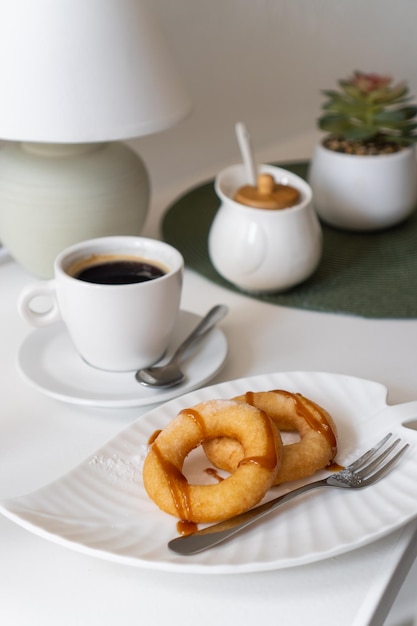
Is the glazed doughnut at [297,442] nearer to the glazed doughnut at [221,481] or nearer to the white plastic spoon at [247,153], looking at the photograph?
the glazed doughnut at [221,481]

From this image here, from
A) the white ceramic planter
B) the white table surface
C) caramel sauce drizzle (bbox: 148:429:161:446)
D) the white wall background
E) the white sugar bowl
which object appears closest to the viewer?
the white table surface

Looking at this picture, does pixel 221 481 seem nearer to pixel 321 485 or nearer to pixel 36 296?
pixel 321 485

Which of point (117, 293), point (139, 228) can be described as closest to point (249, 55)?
point (139, 228)

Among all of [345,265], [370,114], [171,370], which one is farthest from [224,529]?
[370,114]

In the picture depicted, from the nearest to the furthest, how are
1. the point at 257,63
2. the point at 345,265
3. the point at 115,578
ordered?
the point at 115,578
the point at 345,265
the point at 257,63

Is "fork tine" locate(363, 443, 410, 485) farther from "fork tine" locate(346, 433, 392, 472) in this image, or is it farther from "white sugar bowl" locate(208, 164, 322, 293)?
"white sugar bowl" locate(208, 164, 322, 293)

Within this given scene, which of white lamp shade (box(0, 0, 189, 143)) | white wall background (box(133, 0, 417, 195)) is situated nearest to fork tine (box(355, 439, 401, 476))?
white lamp shade (box(0, 0, 189, 143))
